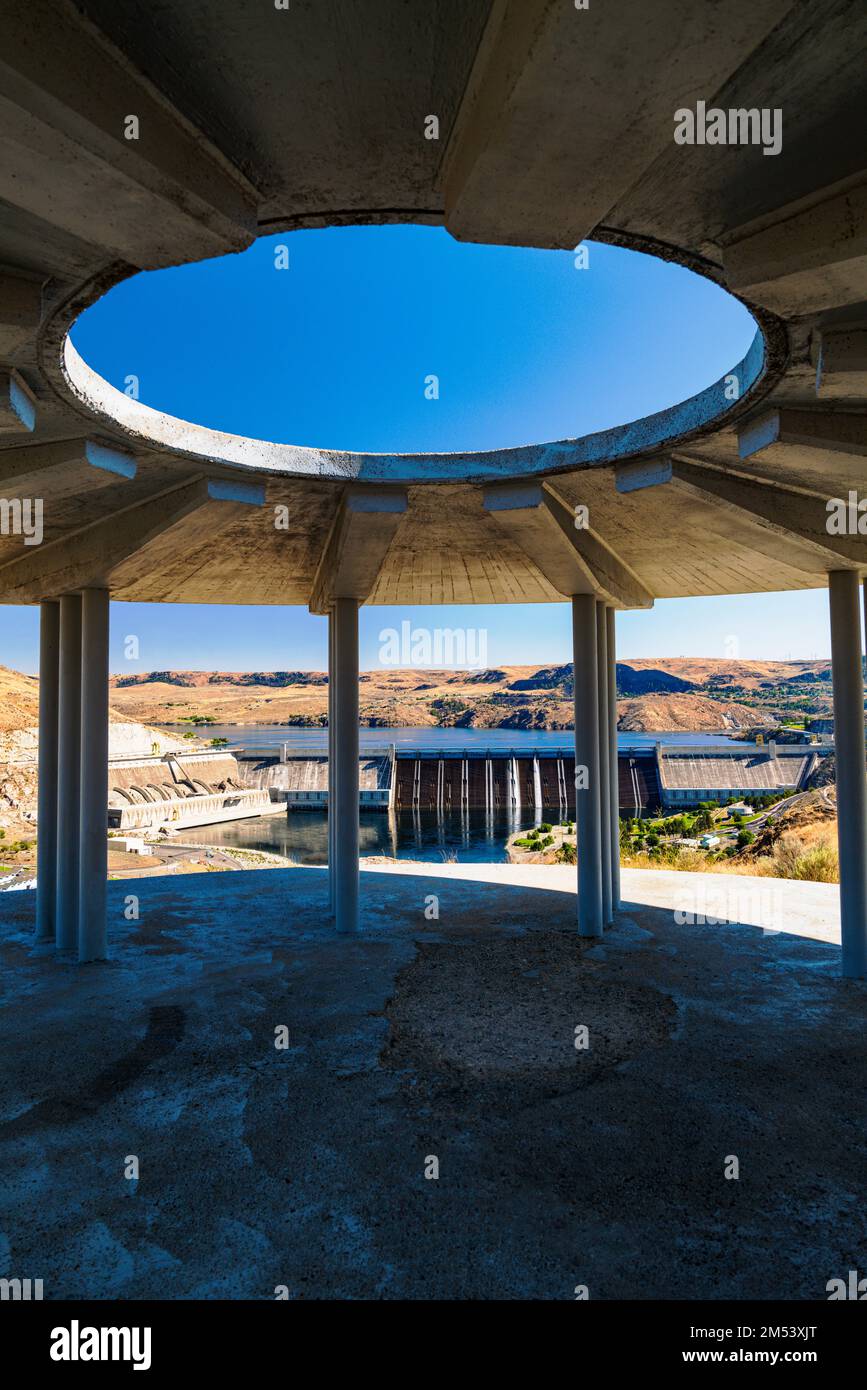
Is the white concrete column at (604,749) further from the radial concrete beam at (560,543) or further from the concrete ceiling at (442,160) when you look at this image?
the concrete ceiling at (442,160)

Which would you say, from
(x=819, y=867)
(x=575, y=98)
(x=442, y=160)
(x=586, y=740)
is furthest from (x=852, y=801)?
(x=575, y=98)

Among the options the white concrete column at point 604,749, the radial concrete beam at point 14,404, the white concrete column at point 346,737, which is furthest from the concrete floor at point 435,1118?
the radial concrete beam at point 14,404

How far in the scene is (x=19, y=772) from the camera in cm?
7112

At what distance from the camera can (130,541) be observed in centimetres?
1327

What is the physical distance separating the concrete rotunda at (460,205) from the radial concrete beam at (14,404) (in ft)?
0.11

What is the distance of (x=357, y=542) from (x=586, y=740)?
6874 mm

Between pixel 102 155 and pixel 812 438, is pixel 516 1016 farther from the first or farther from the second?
pixel 102 155

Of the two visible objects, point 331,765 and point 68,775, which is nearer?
point 68,775

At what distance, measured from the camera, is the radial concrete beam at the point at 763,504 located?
38.4ft

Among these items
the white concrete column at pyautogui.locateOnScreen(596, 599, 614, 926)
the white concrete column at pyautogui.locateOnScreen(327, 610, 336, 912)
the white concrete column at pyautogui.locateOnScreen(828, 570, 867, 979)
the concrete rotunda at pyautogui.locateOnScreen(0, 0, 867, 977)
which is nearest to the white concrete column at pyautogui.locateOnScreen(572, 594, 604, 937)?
the white concrete column at pyautogui.locateOnScreen(596, 599, 614, 926)

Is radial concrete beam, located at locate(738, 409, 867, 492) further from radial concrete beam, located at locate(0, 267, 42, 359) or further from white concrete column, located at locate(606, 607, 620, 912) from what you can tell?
white concrete column, located at locate(606, 607, 620, 912)
